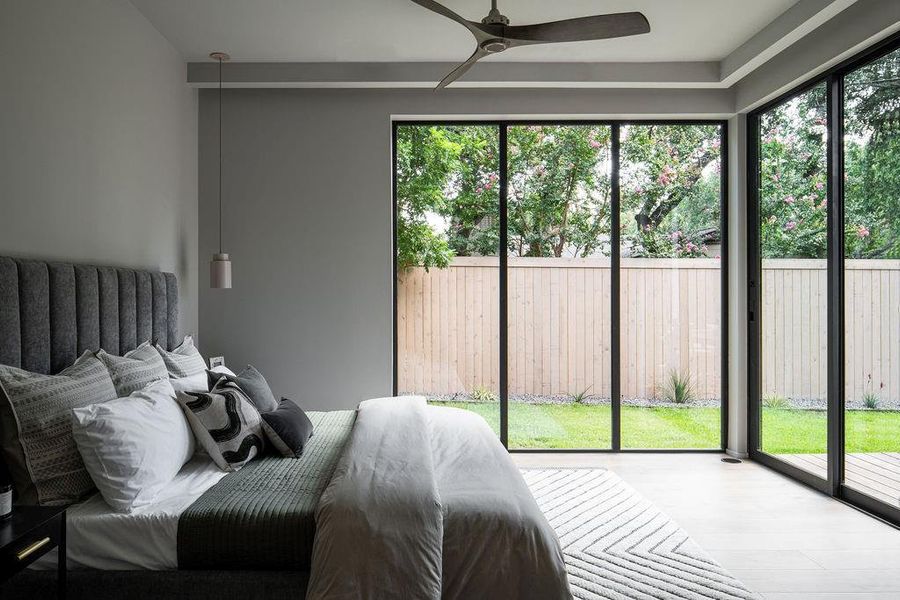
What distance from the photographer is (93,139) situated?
115 inches

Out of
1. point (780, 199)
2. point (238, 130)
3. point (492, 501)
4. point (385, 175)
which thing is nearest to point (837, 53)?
point (780, 199)

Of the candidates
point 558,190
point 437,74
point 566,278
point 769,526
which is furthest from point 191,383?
point 769,526

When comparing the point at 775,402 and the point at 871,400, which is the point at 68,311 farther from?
the point at 775,402

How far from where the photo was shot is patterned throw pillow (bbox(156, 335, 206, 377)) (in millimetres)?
3191

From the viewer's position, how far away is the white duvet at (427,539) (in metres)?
1.81

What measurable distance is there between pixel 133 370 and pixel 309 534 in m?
1.29

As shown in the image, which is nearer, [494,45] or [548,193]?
[494,45]

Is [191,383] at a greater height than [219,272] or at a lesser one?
lesser

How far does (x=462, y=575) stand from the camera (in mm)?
1922

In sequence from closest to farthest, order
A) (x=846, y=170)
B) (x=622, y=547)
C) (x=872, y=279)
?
(x=622, y=547) → (x=872, y=279) → (x=846, y=170)

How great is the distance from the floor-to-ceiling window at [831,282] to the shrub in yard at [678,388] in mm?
441

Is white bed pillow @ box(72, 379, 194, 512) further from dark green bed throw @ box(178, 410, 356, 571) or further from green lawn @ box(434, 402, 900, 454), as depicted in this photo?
green lawn @ box(434, 402, 900, 454)

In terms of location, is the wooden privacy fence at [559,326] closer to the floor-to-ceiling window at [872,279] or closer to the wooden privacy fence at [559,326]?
the wooden privacy fence at [559,326]

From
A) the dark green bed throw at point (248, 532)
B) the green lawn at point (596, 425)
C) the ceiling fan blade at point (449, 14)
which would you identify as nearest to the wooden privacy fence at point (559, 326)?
the green lawn at point (596, 425)
